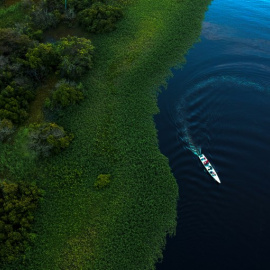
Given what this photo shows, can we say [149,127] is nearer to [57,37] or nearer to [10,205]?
[10,205]

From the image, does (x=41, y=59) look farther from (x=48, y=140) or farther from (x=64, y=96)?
(x=48, y=140)

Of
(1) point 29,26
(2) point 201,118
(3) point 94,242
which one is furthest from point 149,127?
(1) point 29,26

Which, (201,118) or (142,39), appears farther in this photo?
(142,39)

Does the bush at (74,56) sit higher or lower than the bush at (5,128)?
higher

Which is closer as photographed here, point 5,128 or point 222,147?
point 5,128

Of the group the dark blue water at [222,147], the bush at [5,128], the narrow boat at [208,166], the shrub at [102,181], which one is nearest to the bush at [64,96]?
the bush at [5,128]

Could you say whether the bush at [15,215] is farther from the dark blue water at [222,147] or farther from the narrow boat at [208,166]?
the narrow boat at [208,166]

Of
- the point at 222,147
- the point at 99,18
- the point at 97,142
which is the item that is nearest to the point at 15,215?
the point at 97,142
